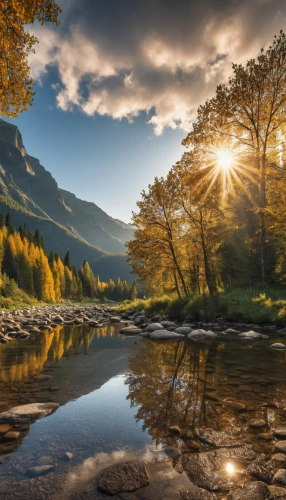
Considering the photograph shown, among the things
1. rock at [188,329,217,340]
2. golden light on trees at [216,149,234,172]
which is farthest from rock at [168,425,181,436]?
golden light on trees at [216,149,234,172]

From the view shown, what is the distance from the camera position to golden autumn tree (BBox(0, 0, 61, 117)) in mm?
7492

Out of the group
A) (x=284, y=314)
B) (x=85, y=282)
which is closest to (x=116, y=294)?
(x=85, y=282)

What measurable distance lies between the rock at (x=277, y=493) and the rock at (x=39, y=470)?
2.35 m

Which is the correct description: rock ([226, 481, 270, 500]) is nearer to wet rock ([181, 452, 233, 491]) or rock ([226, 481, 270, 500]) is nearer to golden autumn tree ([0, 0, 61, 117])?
wet rock ([181, 452, 233, 491])

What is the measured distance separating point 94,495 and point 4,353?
856 centimetres

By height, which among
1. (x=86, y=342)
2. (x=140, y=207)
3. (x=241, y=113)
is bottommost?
(x=86, y=342)

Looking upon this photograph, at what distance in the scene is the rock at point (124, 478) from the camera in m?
2.73

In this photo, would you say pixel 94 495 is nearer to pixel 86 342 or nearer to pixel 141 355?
pixel 141 355

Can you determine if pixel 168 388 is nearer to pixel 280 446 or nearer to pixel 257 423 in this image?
pixel 257 423

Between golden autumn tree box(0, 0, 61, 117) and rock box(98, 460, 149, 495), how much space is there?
402 inches

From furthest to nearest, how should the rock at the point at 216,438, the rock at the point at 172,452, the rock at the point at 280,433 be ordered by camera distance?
the rock at the point at 280,433 → the rock at the point at 216,438 → the rock at the point at 172,452

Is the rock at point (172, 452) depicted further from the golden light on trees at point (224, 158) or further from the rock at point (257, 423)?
the golden light on trees at point (224, 158)

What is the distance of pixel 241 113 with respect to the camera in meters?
15.3

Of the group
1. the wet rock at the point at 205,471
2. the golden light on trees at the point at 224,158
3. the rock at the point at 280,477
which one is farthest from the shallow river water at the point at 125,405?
the golden light on trees at the point at 224,158
